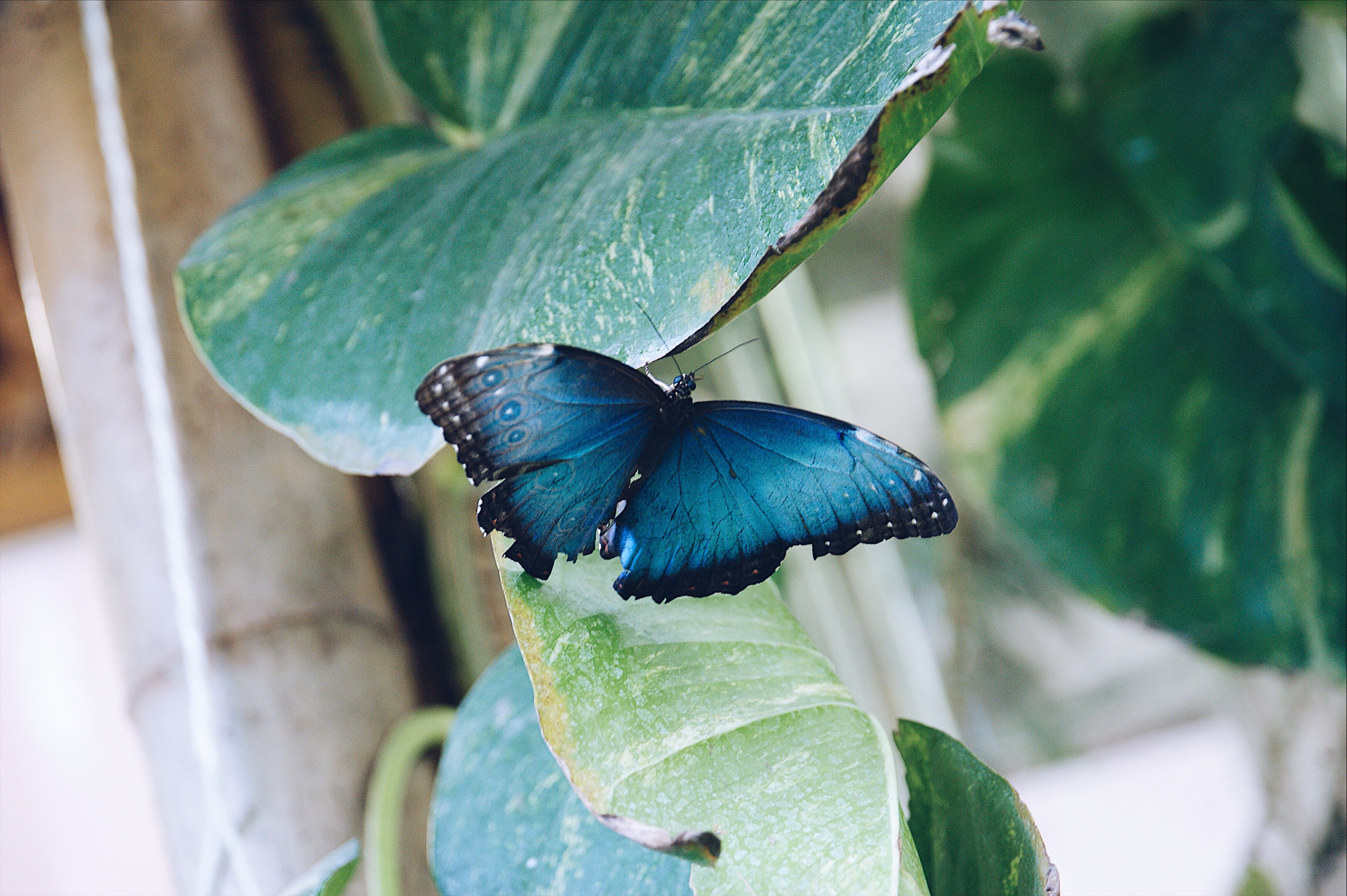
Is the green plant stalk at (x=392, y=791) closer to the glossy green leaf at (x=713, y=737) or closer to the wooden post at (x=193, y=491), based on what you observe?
the wooden post at (x=193, y=491)

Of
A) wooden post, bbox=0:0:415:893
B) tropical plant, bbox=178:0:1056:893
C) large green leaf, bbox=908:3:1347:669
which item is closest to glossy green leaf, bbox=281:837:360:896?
tropical plant, bbox=178:0:1056:893

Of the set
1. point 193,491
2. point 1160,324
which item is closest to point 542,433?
point 193,491

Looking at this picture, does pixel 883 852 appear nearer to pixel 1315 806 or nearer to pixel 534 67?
pixel 534 67

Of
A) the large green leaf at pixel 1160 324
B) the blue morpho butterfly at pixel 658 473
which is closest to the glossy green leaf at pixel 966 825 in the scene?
the blue morpho butterfly at pixel 658 473

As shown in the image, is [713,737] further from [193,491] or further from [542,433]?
[193,491]

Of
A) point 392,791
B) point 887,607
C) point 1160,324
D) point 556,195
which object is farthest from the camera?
point 887,607

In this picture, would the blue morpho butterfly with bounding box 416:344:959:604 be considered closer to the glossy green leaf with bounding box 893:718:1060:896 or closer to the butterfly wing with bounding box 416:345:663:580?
the butterfly wing with bounding box 416:345:663:580

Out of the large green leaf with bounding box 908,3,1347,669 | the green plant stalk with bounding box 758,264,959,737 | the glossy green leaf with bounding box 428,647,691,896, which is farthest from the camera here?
the green plant stalk with bounding box 758,264,959,737
